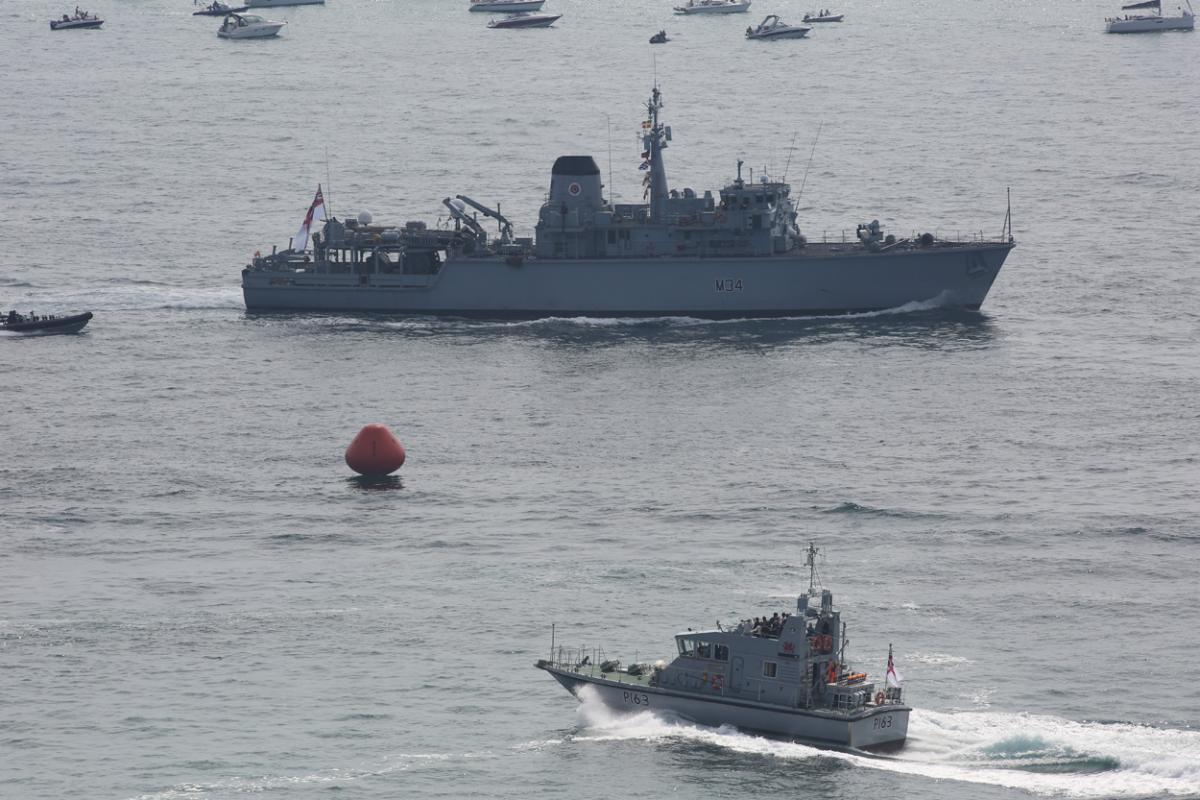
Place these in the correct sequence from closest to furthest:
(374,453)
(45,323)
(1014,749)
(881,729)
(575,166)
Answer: (1014,749)
(881,729)
(374,453)
(45,323)
(575,166)

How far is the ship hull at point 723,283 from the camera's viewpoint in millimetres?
152250

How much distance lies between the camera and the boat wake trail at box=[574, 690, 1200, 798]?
75.0 meters

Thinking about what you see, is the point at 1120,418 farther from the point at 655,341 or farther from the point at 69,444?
the point at 69,444

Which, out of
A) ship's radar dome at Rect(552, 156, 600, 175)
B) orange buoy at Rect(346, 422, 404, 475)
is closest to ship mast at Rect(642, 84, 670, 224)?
ship's radar dome at Rect(552, 156, 600, 175)

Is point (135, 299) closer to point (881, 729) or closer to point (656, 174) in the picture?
point (656, 174)

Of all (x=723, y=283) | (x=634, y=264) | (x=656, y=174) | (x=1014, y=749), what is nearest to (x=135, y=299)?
(x=634, y=264)

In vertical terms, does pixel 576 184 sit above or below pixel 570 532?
above

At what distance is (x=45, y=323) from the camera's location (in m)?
148

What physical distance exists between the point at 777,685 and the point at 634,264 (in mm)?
76738

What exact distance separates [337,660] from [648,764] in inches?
591

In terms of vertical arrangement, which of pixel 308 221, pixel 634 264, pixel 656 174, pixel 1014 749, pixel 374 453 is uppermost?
pixel 656 174

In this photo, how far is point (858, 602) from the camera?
91688 millimetres

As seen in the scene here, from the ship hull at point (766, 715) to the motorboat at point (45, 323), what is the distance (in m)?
74.7

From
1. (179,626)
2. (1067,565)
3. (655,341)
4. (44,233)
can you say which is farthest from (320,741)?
(44,233)
